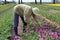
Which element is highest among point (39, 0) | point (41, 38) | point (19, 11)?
point (19, 11)

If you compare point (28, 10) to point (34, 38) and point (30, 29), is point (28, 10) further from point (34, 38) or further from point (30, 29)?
point (30, 29)

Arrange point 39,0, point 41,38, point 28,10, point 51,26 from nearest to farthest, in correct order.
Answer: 1. point 41,38
2. point 28,10
3. point 51,26
4. point 39,0

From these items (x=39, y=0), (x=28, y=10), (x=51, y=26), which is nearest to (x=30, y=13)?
(x=28, y=10)

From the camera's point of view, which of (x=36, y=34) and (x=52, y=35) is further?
(x=36, y=34)

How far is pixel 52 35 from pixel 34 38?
1.86ft

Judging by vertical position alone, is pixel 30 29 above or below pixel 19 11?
below

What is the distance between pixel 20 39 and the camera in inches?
361

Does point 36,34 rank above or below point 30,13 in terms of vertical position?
below

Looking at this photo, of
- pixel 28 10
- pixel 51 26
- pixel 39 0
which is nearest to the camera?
pixel 28 10

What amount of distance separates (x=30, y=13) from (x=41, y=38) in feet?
3.46

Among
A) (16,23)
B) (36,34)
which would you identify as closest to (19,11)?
(16,23)

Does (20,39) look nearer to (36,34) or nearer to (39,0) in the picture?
(36,34)

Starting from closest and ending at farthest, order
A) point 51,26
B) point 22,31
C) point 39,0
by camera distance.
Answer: point 22,31 < point 51,26 < point 39,0

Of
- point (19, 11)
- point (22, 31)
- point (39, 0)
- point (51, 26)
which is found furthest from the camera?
point (39, 0)
